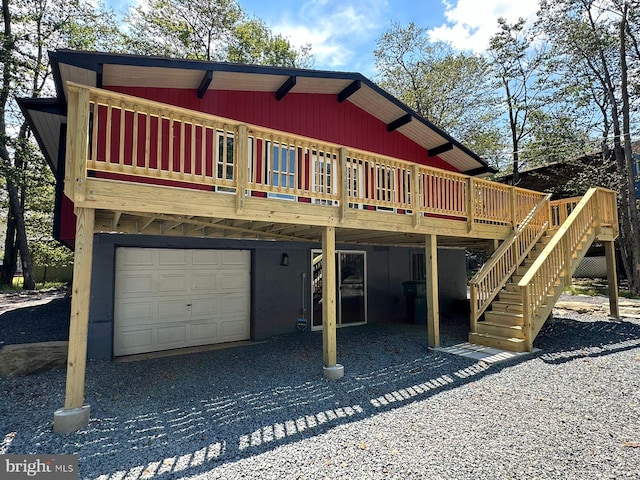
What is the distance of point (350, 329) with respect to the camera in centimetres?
862

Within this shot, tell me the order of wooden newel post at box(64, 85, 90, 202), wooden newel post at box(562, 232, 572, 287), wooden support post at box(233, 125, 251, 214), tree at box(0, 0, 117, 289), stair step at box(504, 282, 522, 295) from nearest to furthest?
wooden newel post at box(64, 85, 90, 202), wooden support post at box(233, 125, 251, 214), wooden newel post at box(562, 232, 572, 287), stair step at box(504, 282, 522, 295), tree at box(0, 0, 117, 289)

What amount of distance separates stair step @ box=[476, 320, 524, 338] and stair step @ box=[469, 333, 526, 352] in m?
0.10

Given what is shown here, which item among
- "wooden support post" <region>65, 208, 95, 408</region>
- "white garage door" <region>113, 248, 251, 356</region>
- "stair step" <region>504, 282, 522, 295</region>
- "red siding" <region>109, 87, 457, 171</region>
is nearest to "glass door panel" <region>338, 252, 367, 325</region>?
"white garage door" <region>113, 248, 251, 356</region>

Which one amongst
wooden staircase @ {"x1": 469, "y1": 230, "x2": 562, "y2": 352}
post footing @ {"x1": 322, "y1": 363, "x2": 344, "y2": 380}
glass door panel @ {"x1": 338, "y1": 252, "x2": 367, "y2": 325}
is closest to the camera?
post footing @ {"x1": 322, "y1": 363, "x2": 344, "y2": 380}

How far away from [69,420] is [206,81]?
5667 mm

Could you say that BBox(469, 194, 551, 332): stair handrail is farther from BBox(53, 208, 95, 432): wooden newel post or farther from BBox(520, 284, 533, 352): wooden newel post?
BBox(53, 208, 95, 432): wooden newel post

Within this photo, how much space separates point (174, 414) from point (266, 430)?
44.6 inches

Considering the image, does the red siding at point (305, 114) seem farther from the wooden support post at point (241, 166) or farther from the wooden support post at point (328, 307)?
the wooden support post at point (328, 307)

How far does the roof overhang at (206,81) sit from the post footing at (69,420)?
470cm

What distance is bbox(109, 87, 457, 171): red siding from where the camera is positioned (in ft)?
22.9

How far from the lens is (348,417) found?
387cm

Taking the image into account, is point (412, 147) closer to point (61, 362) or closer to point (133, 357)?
point (133, 357)

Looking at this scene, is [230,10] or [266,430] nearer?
[266,430]

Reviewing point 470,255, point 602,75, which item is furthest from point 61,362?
point 470,255
